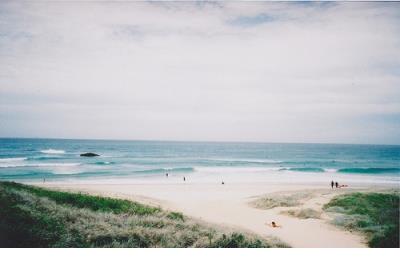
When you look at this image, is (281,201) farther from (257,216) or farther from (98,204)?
(98,204)

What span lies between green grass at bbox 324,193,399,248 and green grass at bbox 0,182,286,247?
1608mm

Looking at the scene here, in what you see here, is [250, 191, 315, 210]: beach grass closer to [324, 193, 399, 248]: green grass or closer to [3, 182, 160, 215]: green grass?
[324, 193, 399, 248]: green grass

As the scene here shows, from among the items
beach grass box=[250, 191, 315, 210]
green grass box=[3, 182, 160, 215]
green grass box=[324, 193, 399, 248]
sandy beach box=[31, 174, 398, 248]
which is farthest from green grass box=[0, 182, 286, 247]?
beach grass box=[250, 191, 315, 210]

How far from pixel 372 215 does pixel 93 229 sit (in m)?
5.07

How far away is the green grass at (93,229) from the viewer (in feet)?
14.3

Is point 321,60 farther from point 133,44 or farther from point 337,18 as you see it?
point 133,44

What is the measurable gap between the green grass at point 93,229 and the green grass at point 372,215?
5.28 feet

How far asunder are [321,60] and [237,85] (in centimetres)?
179

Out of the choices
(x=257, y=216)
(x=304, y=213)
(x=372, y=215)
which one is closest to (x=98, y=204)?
(x=257, y=216)

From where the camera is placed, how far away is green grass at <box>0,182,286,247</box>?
4348 mm

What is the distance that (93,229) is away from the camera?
4.59 metres

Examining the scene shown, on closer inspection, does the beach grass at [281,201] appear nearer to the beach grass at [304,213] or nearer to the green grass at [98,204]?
the beach grass at [304,213]

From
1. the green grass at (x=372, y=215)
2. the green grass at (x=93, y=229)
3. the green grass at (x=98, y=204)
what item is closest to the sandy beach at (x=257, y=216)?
the green grass at (x=372, y=215)

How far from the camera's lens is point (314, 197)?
26.3 ft
